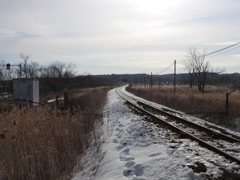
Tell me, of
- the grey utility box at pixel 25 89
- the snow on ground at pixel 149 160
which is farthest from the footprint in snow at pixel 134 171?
the grey utility box at pixel 25 89

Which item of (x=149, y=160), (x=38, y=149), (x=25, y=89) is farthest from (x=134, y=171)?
(x=25, y=89)

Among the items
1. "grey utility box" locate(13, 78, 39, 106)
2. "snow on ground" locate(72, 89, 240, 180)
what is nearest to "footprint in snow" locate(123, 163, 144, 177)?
"snow on ground" locate(72, 89, 240, 180)

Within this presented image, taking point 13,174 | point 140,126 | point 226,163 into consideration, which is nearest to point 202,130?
point 140,126

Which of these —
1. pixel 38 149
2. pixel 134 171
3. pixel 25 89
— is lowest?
pixel 134 171

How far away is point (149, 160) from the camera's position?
5.16 m

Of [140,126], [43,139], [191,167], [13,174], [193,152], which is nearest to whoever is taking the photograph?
[191,167]

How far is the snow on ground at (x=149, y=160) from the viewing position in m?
4.45

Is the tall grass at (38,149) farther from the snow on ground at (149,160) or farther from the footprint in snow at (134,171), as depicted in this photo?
the footprint in snow at (134,171)

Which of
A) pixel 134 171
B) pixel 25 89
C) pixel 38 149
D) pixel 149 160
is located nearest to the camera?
pixel 134 171

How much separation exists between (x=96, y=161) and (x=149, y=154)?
1331 mm

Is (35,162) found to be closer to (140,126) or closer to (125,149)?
(125,149)

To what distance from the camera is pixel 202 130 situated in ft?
27.7

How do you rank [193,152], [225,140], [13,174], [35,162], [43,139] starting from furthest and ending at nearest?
[225,140] < [43,139] < [193,152] < [35,162] < [13,174]

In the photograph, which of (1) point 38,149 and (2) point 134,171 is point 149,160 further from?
(1) point 38,149
